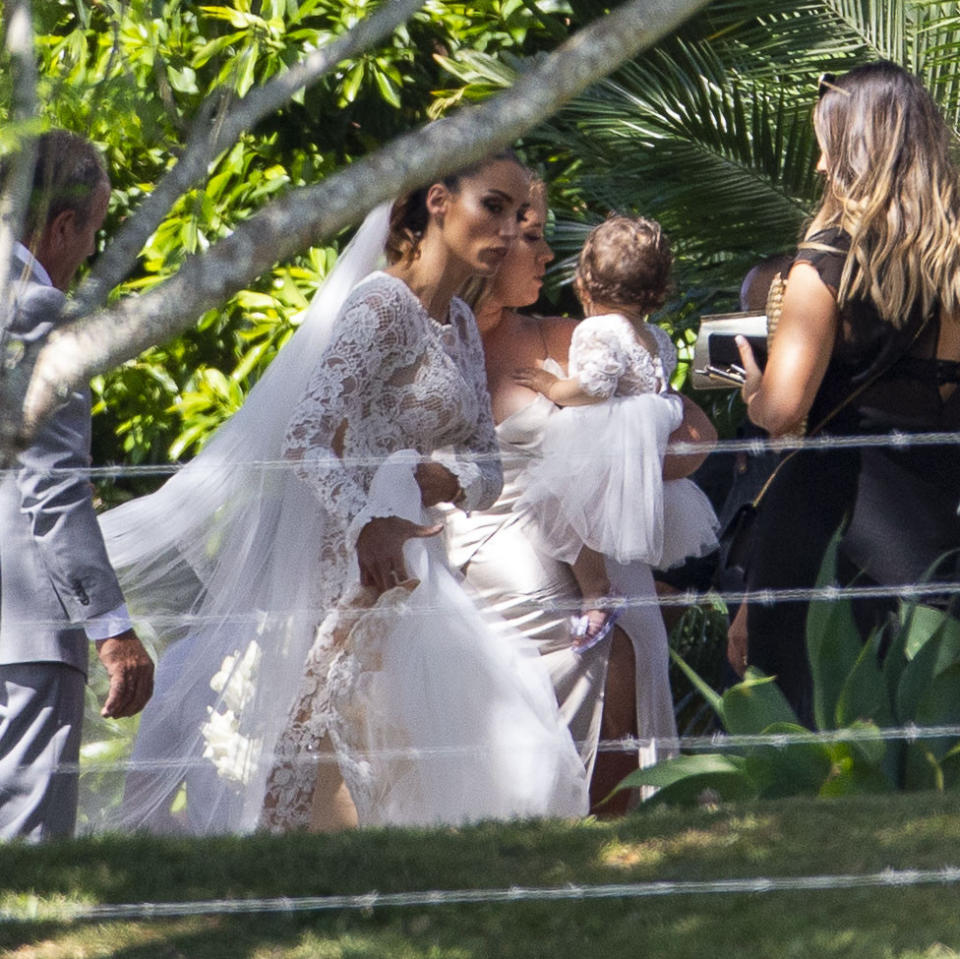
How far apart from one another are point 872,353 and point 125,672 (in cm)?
179

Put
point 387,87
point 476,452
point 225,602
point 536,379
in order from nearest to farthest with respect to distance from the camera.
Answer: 1. point 225,602
2. point 476,452
3. point 536,379
4. point 387,87

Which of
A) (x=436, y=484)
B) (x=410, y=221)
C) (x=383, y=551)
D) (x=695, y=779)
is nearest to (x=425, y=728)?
(x=383, y=551)

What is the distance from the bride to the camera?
13.1ft

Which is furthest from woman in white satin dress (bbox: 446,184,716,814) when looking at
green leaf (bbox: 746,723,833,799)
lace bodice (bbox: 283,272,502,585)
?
green leaf (bbox: 746,723,833,799)

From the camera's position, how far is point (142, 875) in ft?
10.6

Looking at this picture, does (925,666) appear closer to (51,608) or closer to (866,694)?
(866,694)

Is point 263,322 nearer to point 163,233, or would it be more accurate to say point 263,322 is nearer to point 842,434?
point 163,233

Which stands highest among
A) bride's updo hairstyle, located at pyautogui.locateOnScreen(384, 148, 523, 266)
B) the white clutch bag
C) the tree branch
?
the tree branch

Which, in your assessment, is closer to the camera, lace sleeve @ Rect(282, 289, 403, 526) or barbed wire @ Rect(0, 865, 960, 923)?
barbed wire @ Rect(0, 865, 960, 923)

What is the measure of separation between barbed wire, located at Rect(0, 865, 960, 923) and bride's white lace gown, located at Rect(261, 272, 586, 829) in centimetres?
93

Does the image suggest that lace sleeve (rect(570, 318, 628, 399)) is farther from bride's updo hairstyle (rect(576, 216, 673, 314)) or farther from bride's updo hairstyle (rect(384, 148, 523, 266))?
bride's updo hairstyle (rect(384, 148, 523, 266))

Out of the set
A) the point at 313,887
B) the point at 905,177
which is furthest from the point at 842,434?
the point at 313,887

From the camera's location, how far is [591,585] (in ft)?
15.8

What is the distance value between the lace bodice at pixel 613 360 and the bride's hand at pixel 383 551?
1.31 metres
